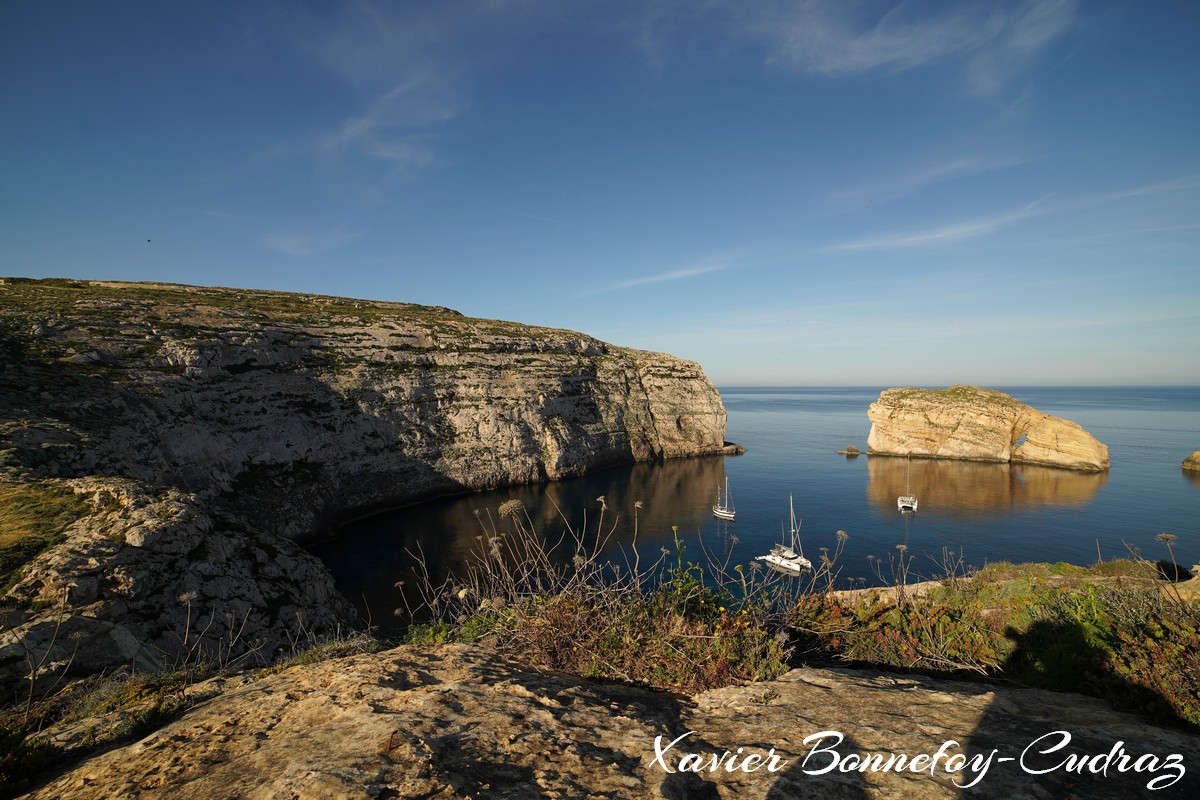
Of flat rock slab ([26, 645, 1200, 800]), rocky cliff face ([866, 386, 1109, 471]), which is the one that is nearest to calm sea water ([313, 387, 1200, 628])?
rocky cliff face ([866, 386, 1109, 471])

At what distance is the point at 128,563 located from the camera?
14.0 metres

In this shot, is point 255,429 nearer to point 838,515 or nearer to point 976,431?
point 838,515

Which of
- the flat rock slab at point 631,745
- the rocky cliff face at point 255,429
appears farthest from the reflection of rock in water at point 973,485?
the flat rock slab at point 631,745

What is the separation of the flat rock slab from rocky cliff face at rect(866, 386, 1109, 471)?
320 feet

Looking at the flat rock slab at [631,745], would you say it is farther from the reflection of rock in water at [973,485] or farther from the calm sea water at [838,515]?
the reflection of rock in water at [973,485]

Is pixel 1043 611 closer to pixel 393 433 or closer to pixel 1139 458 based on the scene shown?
pixel 393 433

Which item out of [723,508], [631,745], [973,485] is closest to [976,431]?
[973,485]

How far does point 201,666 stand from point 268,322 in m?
53.7

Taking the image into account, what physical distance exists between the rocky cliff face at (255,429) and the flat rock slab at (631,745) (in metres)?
5.71

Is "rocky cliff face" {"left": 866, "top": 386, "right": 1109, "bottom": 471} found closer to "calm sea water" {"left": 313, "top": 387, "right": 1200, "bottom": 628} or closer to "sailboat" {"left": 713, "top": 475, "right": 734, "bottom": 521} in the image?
"calm sea water" {"left": 313, "top": 387, "right": 1200, "bottom": 628}

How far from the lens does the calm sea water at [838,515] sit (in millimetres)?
38625

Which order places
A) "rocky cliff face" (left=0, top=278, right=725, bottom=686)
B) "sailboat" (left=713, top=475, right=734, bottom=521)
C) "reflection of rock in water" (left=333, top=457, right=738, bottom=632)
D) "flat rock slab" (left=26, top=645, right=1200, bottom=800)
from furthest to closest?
"sailboat" (left=713, top=475, right=734, bottom=521) < "reflection of rock in water" (left=333, top=457, right=738, bottom=632) < "rocky cliff face" (left=0, top=278, right=725, bottom=686) < "flat rock slab" (left=26, top=645, right=1200, bottom=800)

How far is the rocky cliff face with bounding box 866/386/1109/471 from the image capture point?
7544 cm

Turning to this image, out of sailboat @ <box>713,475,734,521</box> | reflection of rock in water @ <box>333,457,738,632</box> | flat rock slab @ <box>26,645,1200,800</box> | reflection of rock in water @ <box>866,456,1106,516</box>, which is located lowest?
reflection of rock in water @ <box>866,456,1106,516</box>
